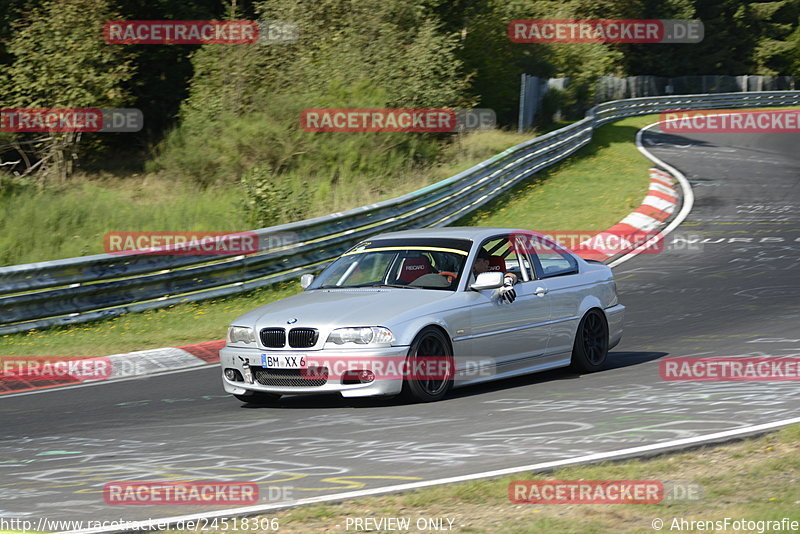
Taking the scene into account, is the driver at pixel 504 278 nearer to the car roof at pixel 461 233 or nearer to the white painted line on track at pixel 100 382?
the car roof at pixel 461 233

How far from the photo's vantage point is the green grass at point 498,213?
13148mm

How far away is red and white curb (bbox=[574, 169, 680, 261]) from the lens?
1858 cm

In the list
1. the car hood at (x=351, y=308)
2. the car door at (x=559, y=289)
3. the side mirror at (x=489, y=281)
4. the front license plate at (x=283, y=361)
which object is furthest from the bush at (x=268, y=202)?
the front license plate at (x=283, y=361)

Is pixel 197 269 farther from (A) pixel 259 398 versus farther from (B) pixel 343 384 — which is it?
(B) pixel 343 384

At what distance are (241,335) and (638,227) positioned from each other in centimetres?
1270

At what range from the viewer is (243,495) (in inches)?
231

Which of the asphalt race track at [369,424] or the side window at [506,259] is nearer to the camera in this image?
the asphalt race track at [369,424]

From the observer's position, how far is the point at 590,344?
416 inches

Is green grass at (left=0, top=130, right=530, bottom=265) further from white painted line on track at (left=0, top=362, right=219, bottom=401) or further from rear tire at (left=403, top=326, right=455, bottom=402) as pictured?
rear tire at (left=403, top=326, right=455, bottom=402)

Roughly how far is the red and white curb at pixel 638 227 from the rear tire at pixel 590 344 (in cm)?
712

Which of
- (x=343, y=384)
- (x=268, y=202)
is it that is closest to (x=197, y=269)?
(x=268, y=202)

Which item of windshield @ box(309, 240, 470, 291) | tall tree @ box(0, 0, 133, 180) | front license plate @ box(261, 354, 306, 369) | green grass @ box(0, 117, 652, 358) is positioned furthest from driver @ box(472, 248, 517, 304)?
tall tree @ box(0, 0, 133, 180)

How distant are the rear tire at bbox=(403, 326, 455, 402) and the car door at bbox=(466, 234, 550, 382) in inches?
13.7

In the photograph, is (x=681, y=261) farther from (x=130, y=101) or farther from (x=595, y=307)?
(x=130, y=101)
